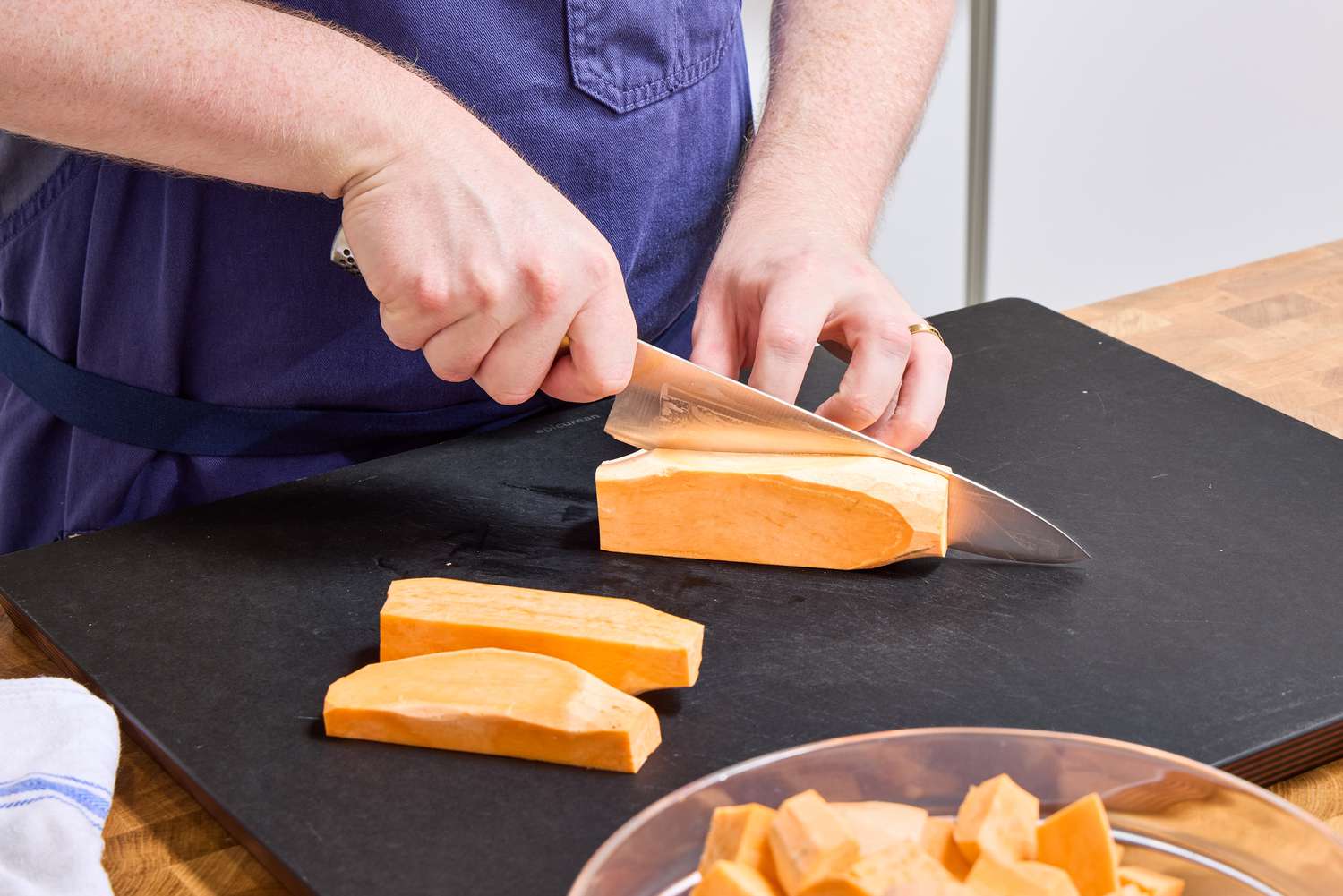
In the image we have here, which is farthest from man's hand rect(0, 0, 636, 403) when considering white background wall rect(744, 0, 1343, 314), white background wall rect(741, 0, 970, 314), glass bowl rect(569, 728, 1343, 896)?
→ white background wall rect(744, 0, 1343, 314)

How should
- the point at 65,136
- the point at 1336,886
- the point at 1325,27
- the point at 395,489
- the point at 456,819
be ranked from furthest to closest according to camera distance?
the point at 1325,27 < the point at 395,489 < the point at 65,136 < the point at 456,819 < the point at 1336,886

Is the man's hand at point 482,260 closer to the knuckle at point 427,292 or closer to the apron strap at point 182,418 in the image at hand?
the knuckle at point 427,292

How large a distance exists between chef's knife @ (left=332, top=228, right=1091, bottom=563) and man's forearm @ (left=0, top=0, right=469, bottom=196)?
0.10 meters

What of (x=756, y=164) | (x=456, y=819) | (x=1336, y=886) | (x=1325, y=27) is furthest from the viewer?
(x=1325, y=27)

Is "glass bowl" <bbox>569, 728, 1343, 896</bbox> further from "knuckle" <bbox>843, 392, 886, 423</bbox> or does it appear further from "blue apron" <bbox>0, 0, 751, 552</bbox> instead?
"blue apron" <bbox>0, 0, 751, 552</bbox>

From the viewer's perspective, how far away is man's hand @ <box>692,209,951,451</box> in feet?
4.32

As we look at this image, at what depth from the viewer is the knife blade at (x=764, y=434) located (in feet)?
3.87

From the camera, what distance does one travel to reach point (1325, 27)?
323 centimetres

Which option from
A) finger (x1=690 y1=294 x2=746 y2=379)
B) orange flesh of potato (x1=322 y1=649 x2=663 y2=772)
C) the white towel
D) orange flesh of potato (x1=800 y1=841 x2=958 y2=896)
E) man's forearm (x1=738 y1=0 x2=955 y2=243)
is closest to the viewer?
orange flesh of potato (x1=800 y1=841 x2=958 y2=896)

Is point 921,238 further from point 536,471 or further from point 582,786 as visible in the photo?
point 582,786

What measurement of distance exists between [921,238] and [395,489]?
7.06ft

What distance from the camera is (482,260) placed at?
1149mm

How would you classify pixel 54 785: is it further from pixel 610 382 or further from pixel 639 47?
pixel 639 47

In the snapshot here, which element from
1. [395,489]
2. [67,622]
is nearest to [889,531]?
[395,489]
